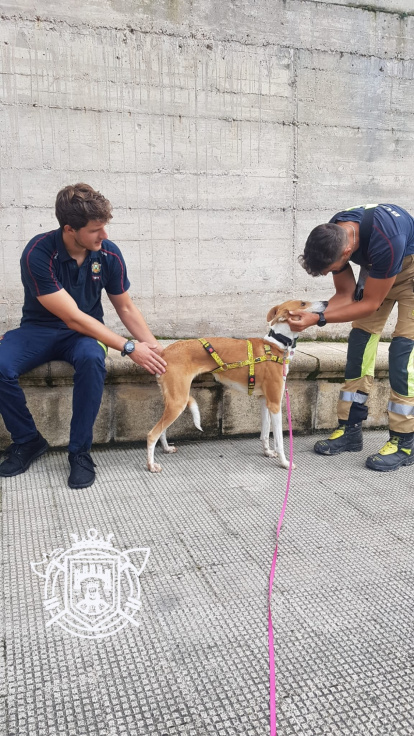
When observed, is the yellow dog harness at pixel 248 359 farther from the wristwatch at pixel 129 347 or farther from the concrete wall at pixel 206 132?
the concrete wall at pixel 206 132

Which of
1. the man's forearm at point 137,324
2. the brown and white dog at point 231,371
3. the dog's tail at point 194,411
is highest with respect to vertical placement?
the man's forearm at point 137,324

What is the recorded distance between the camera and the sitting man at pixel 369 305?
10.6 feet

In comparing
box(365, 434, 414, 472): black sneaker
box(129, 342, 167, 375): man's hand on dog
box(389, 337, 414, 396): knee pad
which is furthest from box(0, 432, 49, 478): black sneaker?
box(389, 337, 414, 396): knee pad

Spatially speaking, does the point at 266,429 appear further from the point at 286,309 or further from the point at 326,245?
the point at 326,245

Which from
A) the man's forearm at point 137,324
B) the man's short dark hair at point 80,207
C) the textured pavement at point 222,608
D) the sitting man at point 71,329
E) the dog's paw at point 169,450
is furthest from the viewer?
the dog's paw at point 169,450

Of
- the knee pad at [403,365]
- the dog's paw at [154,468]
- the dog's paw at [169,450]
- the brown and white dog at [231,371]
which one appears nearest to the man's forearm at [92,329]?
the brown and white dog at [231,371]

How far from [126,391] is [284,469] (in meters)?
1.21

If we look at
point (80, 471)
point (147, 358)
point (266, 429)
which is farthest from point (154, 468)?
point (266, 429)

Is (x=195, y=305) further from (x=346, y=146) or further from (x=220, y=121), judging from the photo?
(x=346, y=146)

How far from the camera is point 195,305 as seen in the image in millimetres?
4824

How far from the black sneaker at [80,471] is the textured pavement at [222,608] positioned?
59 millimetres

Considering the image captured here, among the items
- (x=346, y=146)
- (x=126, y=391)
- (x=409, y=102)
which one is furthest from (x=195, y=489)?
(x=409, y=102)

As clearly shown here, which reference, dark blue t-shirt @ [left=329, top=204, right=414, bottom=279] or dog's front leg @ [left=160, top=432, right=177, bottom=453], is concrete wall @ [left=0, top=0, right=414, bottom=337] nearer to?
dog's front leg @ [left=160, top=432, right=177, bottom=453]

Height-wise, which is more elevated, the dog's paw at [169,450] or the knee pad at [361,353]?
the knee pad at [361,353]
